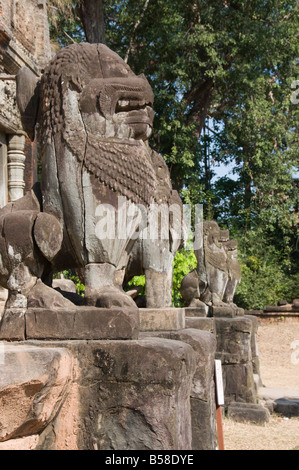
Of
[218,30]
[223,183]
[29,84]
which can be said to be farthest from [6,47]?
[223,183]

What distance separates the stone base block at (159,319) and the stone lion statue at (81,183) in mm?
439

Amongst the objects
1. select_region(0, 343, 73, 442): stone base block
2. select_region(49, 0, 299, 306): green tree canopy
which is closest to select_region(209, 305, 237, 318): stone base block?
select_region(0, 343, 73, 442): stone base block

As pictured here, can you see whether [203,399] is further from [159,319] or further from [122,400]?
[122,400]

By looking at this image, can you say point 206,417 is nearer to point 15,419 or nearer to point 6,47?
point 15,419

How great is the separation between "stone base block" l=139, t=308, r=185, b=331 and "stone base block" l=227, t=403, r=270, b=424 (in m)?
4.49

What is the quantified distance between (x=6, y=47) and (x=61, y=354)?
269 inches

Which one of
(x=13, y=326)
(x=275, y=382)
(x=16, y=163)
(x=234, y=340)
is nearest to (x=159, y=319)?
(x=13, y=326)

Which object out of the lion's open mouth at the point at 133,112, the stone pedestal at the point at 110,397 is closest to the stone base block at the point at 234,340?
the lion's open mouth at the point at 133,112

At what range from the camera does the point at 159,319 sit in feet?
10.7

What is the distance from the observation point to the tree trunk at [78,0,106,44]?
1434cm

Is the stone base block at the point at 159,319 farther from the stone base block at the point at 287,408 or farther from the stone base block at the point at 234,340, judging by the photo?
the stone base block at the point at 287,408

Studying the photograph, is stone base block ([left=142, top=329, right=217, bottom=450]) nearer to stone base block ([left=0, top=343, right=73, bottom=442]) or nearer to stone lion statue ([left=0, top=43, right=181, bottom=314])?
stone lion statue ([left=0, top=43, right=181, bottom=314])

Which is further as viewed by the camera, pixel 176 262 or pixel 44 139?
pixel 176 262

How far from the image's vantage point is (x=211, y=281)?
7.71 m
